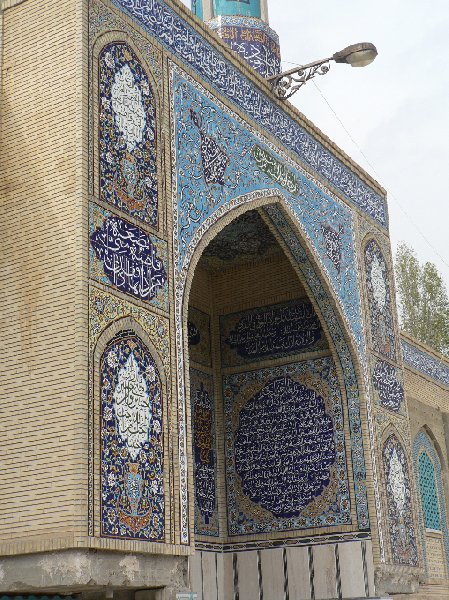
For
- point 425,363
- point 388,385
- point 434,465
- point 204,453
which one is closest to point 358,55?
point 388,385

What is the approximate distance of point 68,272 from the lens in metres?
4.73

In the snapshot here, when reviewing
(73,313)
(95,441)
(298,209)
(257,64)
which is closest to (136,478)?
(95,441)

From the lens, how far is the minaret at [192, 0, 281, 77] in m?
8.80

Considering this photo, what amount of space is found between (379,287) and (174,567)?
4430mm

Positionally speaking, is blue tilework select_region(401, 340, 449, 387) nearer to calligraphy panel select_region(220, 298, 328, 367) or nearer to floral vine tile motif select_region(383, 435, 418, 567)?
floral vine tile motif select_region(383, 435, 418, 567)

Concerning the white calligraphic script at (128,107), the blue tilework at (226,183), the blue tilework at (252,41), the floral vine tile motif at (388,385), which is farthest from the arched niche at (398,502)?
the white calligraphic script at (128,107)

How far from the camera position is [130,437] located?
4.83 metres

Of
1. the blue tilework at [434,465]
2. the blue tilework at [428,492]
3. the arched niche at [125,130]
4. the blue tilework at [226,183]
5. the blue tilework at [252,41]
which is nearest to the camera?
the arched niche at [125,130]

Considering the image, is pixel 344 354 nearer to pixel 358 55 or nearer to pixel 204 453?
pixel 204 453

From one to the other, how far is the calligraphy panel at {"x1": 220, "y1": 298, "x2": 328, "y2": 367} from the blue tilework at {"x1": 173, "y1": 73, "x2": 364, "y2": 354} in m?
0.44

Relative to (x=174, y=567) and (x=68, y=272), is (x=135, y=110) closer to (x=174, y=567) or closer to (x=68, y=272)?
(x=68, y=272)

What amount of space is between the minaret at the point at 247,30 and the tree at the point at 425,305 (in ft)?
27.1

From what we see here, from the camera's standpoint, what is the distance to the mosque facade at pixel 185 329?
4617 mm

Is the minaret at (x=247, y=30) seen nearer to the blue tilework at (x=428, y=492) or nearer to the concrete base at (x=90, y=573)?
the blue tilework at (x=428, y=492)
